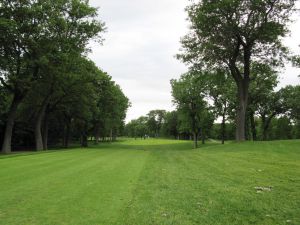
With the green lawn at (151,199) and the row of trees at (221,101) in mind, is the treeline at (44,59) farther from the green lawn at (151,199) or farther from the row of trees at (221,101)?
the green lawn at (151,199)

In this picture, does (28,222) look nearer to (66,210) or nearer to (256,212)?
(66,210)

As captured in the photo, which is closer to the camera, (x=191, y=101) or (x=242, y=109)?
(x=242, y=109)

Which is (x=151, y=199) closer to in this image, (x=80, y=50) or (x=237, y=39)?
(x=237, y=39)

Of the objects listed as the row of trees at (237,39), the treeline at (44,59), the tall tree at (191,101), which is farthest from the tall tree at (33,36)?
the tall tree at (191,101)

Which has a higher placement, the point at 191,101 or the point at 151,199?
the point at 191,101

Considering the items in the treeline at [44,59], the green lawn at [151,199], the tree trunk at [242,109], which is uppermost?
the treeline at [44,59]

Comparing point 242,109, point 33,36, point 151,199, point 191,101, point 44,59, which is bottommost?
point 151,199

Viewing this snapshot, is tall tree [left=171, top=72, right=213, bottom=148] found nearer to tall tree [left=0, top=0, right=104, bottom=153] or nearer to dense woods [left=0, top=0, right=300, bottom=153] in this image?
dense woods [left=0, top=0, right=300, bottom=153]

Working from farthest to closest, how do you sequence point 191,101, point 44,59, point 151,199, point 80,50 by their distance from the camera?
point 191,101 → point 80,50 → point 44,59 → point 151,199

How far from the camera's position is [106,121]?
2315 inches

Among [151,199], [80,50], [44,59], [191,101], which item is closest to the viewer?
[151,199]

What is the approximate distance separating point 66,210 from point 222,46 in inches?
1186

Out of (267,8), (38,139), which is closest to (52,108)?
(38,139)

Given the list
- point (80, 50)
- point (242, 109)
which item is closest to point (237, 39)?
point (242, 109)
